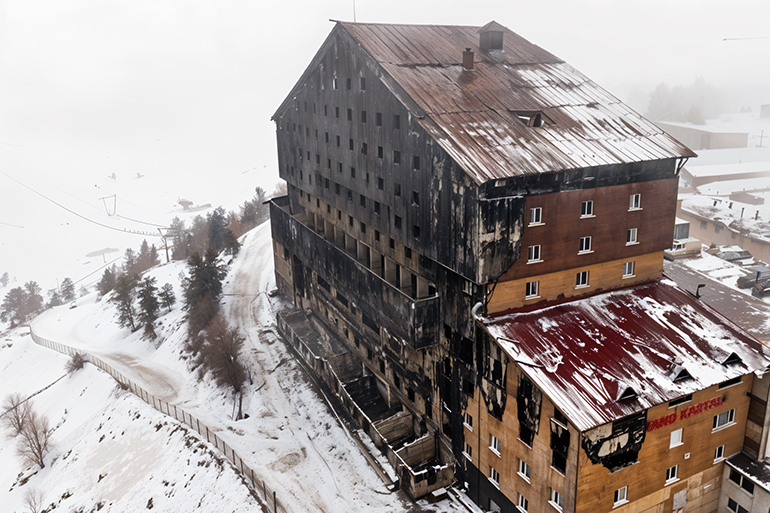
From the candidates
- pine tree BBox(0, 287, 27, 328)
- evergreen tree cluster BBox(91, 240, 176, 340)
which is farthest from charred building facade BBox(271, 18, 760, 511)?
pine tree BBox(0, 287, 27, 328)

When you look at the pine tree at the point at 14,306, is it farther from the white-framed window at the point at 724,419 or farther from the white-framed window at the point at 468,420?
the white-framed window at the point at 724,419

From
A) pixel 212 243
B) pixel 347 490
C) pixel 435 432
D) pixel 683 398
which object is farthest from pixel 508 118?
pixel 212 243

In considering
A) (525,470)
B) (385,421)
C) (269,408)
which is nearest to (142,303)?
(269,408)

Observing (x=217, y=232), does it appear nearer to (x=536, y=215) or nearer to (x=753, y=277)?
(x=536, y=215)

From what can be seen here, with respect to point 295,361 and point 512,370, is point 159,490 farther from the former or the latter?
point 512,370

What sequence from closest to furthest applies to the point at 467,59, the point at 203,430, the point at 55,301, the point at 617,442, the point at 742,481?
the point at 617,442 → the point at 742,481 → the point at 467,59 → the point at 203,430 → the point at 55,301

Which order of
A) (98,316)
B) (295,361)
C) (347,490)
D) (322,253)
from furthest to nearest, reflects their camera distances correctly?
(98,316) < (295,361) < (322,253) < (347,490)
